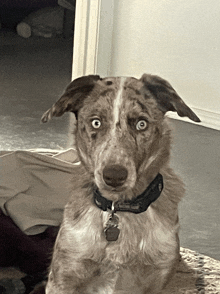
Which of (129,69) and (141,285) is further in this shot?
(129,69)

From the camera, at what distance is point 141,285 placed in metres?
1.85

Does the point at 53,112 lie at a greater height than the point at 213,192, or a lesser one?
greater

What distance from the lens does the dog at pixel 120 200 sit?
1.72 meters

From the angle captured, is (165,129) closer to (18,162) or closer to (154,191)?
(154,191)

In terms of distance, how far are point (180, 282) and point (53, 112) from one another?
943 mm

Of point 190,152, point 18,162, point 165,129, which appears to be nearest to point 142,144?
point 165,129

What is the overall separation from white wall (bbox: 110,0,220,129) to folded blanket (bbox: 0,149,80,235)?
7.92 feet

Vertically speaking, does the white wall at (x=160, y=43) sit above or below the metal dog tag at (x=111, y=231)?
above

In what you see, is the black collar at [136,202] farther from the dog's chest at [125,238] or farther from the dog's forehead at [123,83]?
the dog's forehead at [123,83]

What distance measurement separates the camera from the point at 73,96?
6.02 feet

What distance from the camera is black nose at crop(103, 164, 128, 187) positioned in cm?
163

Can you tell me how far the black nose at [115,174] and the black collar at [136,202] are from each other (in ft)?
0.79

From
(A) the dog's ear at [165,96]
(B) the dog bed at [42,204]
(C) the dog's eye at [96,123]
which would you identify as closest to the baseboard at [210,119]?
(B) the dog bed at [42,204]

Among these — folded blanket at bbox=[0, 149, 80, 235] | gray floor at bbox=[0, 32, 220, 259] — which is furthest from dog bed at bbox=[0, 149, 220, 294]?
gray floor at bbox=[0, 32, 220, 259]
